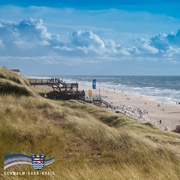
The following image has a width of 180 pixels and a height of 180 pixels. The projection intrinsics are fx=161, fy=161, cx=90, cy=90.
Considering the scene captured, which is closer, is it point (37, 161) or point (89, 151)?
point (37, 161)

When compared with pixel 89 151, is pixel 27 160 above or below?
above

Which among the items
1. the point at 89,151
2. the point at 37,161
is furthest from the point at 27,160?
the point at 89,151

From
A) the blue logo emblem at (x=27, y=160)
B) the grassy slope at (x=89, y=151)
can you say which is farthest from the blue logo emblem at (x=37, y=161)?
the grassy slope at (x=89, y=151)

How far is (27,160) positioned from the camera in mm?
3416

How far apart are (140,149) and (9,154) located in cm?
363

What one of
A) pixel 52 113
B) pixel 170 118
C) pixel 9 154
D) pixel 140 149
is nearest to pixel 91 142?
pixel 140 149

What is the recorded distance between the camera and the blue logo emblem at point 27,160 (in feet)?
10.8

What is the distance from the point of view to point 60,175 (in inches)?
120

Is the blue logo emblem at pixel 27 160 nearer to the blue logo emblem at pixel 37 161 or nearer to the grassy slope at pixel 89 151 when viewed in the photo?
the blue logo emblem at pixel 37 161

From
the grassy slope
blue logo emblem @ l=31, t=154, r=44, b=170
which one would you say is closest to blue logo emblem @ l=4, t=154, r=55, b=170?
blue logo emblem @ l=31, t=154, r=44, b=170

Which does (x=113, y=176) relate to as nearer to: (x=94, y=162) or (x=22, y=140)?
(x=94, y=162)

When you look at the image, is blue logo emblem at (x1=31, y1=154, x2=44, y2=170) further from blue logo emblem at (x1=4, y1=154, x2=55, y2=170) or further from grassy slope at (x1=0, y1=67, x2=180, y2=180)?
grassy slope at (x1=0, y1=67, x2=180, y2=180)

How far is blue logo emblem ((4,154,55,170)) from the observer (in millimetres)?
3282

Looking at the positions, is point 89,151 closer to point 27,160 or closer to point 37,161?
point 37,161
